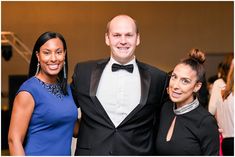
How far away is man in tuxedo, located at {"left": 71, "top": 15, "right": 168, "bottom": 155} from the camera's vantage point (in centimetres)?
269

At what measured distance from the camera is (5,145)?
880 cm

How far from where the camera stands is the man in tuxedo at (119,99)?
8.82 feet

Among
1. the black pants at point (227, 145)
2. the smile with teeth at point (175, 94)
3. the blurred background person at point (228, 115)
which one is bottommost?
the black pants at point (227, 145)

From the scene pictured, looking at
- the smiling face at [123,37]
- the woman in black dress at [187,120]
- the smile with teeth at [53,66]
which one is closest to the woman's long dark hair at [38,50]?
the smile with teeth at [53,66]

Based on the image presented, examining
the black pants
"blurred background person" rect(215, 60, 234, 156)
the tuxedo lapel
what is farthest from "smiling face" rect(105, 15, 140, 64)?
the black pants

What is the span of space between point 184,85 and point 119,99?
1.35ft

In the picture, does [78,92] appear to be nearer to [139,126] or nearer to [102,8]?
[139,126]

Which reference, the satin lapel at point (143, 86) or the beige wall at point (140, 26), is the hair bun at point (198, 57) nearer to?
the satin lapel at point (143, 86)

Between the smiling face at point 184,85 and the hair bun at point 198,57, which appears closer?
the smiling face at point 184,85

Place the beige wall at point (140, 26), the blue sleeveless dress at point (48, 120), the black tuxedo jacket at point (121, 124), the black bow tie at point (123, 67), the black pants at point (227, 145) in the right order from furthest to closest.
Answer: the beige wall at point (140, 26) < the black pants at point (227, 145) < the black bow tie at point (123, 67) < the black tuxedo jacket at point (121, 124) < the blue sleeveless dress at point (48, 120)

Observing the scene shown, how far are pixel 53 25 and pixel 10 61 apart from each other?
1285 mm

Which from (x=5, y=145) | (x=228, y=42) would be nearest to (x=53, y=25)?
(x=5, y=145)

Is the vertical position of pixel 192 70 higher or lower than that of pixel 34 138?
higher

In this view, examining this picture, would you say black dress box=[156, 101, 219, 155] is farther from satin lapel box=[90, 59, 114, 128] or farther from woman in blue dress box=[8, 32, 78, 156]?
woman in blue dress box=[8, 32, 78, 156]
